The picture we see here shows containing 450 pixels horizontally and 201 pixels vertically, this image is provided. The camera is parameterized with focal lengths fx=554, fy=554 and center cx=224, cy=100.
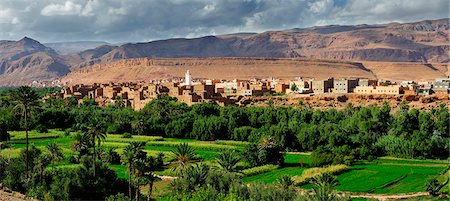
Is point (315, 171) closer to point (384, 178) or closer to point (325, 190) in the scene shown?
point (384, 178)

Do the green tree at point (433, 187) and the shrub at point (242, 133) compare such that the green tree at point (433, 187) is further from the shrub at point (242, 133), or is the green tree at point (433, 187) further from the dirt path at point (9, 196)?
the shrub at point (242, 133)

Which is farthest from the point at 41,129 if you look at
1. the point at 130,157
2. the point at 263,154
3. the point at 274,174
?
the point at 130,157

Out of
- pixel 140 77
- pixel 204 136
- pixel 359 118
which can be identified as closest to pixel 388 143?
pixel 359 118

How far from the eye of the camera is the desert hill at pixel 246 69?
150 meters

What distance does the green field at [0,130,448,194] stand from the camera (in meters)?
32.6

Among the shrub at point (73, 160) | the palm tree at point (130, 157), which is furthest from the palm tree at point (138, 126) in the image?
the palm tree at point (130, 157)

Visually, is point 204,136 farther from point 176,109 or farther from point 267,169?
point 267,169

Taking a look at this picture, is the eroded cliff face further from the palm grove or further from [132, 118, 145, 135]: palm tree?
[132, 118, 145, 135]: palm tree

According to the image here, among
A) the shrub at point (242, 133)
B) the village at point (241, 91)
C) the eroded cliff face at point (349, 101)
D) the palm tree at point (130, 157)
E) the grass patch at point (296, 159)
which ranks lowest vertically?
the grass patch at point (296, 159)

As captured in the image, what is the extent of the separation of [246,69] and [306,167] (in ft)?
389

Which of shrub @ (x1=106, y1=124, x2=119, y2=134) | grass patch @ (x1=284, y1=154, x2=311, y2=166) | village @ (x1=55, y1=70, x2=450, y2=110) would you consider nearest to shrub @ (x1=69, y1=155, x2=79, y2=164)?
grass patch @ (x1=284, y1=154, x2=311, y2=166)

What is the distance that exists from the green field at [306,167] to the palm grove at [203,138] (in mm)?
1234

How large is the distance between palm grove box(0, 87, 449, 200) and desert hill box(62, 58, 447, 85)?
77.2 m

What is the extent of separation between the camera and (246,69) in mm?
156625
